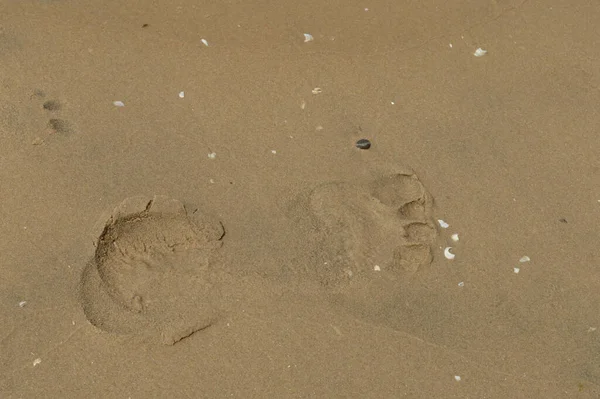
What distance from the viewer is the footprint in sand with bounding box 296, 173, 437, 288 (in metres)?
2.93

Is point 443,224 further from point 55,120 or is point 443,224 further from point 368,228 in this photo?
point 55,120

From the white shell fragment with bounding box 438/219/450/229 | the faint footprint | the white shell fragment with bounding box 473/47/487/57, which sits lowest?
the white shell fragment with bounding box 438/219/450/229

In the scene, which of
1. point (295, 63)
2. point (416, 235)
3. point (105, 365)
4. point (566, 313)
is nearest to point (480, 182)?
point (416, 235)

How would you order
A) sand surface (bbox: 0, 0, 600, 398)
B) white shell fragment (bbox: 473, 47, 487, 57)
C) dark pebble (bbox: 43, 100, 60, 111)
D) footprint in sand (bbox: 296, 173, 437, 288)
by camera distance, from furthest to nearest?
1. white shell fragment (bbox: 473, 47, 487, 57)
2. dark pebble (bbox: 43, 100, 60, 111)
3. footprint in sand (bbox: 296, 173, 437, 288)
4. sand surface (bbox: 0, 0, 600, 398)

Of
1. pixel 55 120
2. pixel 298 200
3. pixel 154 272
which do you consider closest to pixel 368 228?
pixel 298 200

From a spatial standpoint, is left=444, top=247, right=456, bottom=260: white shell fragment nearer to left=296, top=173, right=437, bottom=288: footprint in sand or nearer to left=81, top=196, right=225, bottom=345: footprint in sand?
left=296, top=173, right=437, bottom=288: footprint in sand

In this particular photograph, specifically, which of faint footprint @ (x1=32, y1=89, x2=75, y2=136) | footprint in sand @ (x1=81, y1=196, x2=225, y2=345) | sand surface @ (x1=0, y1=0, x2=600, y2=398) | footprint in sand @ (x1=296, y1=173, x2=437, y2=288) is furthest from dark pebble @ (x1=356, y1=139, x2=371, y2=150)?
faint footprint @ (x1=32, y1=89, x2=75, y2=136)

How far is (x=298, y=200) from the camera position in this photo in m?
3.08

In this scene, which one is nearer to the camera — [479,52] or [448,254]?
[448,254]

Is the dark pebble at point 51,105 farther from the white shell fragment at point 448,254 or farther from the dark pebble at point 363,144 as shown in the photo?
the white shell fragment at point 448,254

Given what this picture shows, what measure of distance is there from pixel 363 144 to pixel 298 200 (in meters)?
0.45

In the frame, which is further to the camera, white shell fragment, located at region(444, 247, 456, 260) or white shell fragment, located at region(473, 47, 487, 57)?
white shell fragment, located at region(473, 47, 487, 57)

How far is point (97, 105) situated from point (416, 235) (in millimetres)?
1645

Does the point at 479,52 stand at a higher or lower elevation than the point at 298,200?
higher
